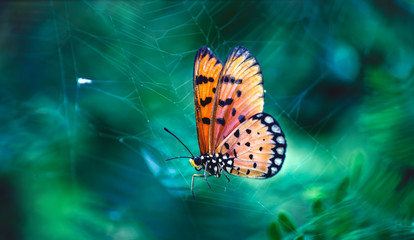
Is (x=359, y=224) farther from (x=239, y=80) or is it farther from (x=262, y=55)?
(x=262, y=55)

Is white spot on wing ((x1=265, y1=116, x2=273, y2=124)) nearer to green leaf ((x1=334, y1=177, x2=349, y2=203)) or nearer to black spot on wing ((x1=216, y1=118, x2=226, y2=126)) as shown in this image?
black spot on wing ((x1=216, y1=118, x2=226, y2=126))

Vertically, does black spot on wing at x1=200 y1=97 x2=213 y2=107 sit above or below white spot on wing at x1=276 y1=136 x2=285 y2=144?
above

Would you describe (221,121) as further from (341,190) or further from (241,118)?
(341,190)

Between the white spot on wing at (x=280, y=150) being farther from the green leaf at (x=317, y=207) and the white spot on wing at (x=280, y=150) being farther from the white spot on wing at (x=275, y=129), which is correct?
the green leaf at (x=317, y=207)

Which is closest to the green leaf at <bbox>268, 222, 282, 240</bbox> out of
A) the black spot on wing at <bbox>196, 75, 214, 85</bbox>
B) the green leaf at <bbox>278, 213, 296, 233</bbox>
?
the green leaf at <bbox>278, 213, 296, 233</bbox>

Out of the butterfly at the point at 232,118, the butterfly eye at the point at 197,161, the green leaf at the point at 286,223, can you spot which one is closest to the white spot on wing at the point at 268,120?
the butterfly at the point at 232,118
